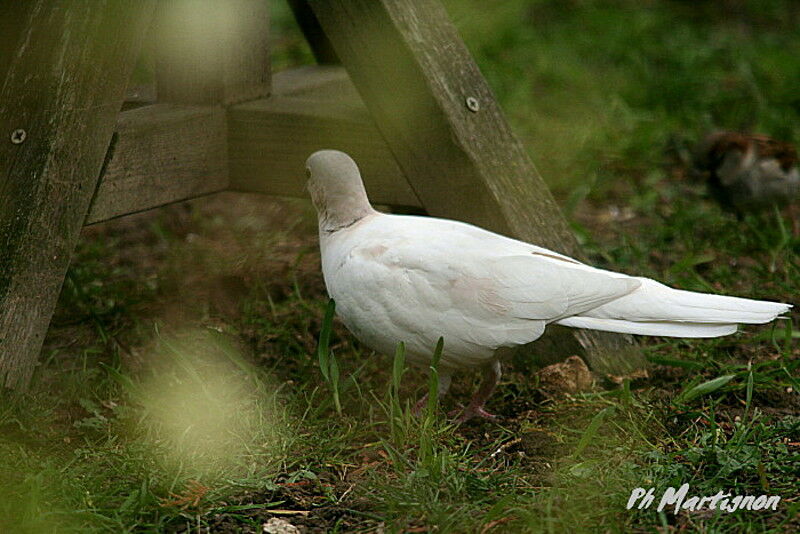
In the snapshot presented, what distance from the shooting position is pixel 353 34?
9.31 ft

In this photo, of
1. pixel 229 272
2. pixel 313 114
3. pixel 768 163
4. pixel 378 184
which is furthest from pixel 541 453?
pixel 768 163

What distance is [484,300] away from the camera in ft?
8.54

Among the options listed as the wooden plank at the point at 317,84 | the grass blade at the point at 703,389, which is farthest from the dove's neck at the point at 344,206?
the grass blade at the point at 703,389

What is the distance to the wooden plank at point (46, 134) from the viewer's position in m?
2.54

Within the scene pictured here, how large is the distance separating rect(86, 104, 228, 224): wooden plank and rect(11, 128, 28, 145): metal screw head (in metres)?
0.30

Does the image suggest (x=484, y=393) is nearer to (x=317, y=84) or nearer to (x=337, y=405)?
(x=337, y=405)

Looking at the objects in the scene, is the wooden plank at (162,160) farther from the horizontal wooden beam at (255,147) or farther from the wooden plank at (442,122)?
the wooden plank at (442,122)

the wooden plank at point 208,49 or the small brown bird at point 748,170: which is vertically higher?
the wooden plank at point 208,49

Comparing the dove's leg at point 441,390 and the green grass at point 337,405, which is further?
the dove's leg at point 441,390

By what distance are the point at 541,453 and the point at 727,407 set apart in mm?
577

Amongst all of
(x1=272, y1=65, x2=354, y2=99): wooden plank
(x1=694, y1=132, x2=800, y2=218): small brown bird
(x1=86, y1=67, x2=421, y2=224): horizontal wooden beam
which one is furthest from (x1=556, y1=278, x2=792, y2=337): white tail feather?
(x1=694, y1=132, x2=800, y2=218): small brown bird

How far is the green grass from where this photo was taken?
7.59ft

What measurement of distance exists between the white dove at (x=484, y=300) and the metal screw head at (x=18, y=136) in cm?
85

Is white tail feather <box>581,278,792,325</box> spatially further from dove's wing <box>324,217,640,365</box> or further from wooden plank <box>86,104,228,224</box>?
wooden plank <box>86,104,228,224</box>
